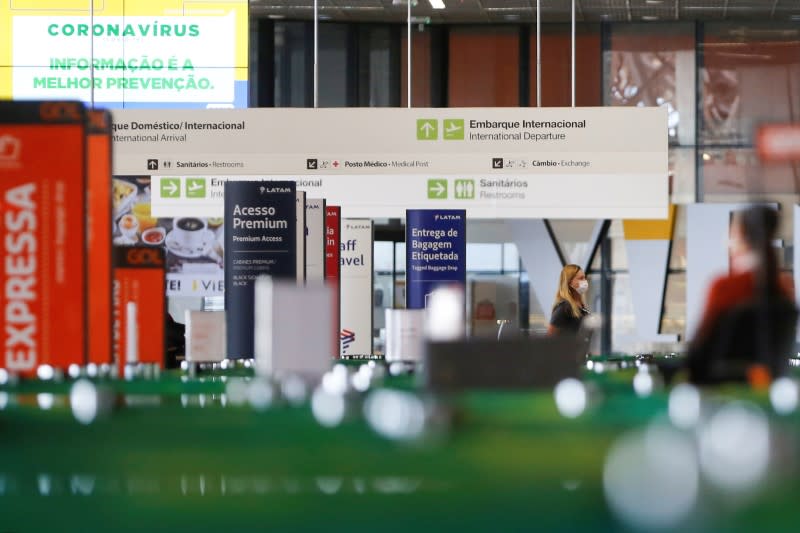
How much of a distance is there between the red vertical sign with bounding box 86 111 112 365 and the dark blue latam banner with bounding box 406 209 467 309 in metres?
7.86

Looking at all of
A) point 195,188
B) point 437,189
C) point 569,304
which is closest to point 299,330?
point 569,304

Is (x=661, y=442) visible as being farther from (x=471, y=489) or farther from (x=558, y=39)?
(x=558, y=39)

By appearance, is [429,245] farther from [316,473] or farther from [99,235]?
[316,473]

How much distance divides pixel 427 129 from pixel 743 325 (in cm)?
901

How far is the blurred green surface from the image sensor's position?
1786 millimetres

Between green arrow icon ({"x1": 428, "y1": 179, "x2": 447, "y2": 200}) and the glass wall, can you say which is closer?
green arrow icon ({"x1": 428, "y1": 179, "x2": 447, "y2": 200})

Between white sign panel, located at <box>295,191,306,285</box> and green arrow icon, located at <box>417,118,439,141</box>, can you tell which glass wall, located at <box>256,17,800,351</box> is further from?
white sign panel, located at <box>295,191,306,285</box>

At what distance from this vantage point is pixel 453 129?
1227 cm

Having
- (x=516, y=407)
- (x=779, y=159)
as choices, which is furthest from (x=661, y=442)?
(x=779, y=159)

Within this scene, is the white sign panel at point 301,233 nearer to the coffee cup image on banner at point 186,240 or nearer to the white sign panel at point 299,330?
the coffee cup image on banner at point 186,240

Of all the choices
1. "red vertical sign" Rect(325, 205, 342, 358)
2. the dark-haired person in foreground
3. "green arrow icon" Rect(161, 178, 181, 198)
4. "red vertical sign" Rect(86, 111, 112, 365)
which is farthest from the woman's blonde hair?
the dark-haired person in foreground

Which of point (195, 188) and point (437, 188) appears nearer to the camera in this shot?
point (437, 188)

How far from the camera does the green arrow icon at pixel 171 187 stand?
506 inches

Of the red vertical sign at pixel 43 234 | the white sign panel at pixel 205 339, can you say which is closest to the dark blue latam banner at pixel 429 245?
the white sign panel at pixel 205 339
